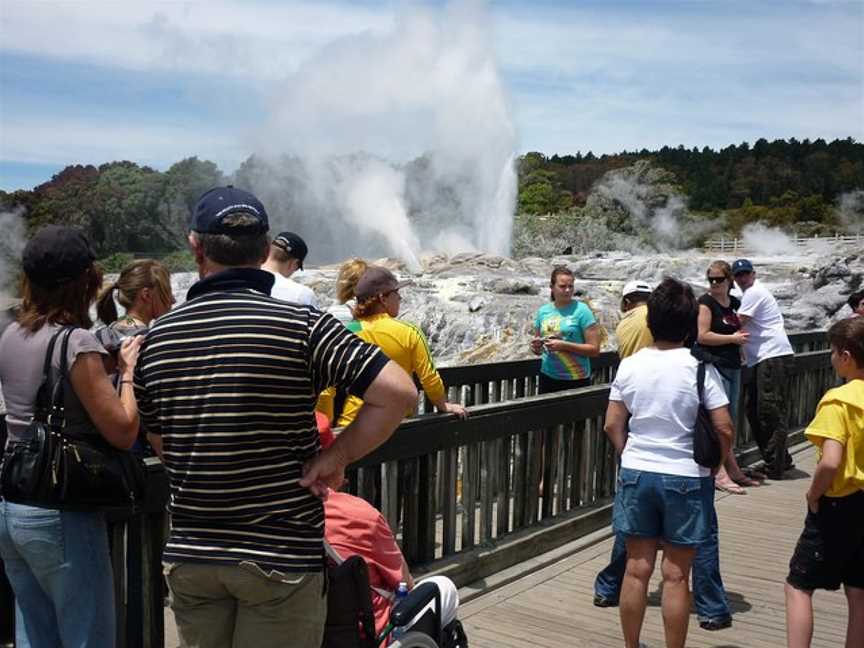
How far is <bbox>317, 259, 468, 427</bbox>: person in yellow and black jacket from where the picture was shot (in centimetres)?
485

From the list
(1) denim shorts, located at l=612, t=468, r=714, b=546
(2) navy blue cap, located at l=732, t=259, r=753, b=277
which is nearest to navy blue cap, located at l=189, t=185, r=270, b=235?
(1) denim shorts, located at l=612, t=468, r=714, b=546

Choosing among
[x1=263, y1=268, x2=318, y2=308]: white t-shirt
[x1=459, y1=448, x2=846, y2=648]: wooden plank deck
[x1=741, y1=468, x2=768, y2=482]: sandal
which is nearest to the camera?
[x1=459, y1=448, x2=846, y2=648]: wooden plank deck

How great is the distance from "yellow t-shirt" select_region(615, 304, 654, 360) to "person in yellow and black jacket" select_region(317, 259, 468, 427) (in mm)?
1124

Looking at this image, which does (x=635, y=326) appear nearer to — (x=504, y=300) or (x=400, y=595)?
(x=400, y=595)

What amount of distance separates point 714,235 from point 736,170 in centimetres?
2043

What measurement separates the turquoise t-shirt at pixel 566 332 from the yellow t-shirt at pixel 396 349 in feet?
7.48

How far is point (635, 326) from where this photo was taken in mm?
5434

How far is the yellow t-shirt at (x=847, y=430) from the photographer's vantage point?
3727 mm

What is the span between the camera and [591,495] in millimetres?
6742

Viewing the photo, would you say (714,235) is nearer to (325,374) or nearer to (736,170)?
(736,170)

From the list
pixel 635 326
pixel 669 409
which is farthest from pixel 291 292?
pixel 669 409

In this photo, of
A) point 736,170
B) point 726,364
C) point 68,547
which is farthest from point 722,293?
point 736,170

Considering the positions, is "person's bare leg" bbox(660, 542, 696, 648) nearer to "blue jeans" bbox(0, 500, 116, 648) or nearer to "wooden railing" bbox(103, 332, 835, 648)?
"wooden railing" bbox(103, 332, 835, 648)

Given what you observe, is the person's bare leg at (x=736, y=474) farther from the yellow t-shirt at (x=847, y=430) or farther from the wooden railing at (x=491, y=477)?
the yellow t-shirt at (x=847, y=430)
